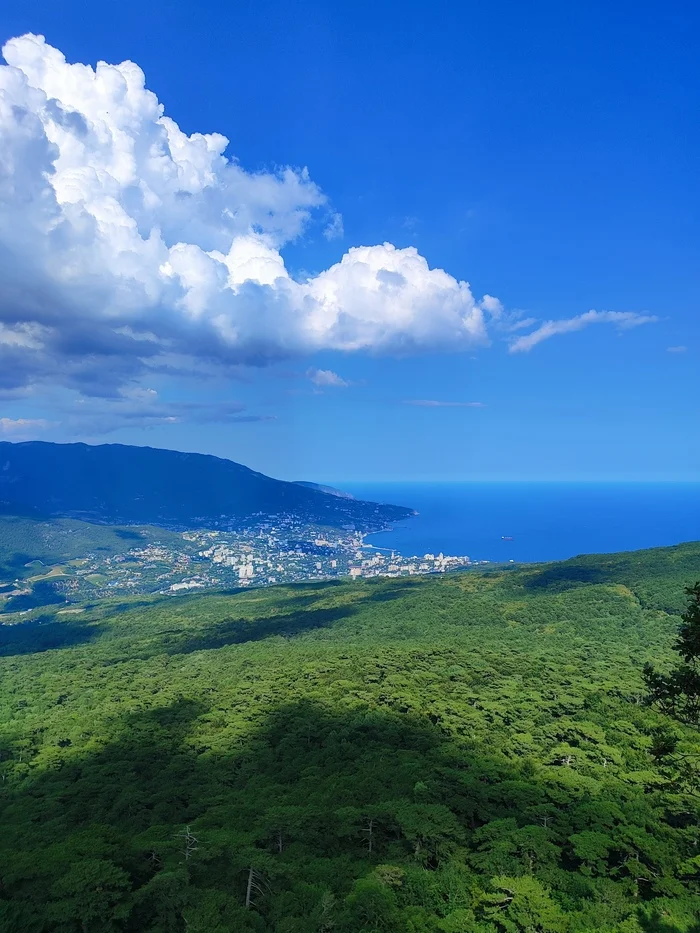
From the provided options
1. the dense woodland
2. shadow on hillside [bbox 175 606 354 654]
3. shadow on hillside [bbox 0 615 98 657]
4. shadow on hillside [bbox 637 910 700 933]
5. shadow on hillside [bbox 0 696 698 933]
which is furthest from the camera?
shadow on hillside [bbox 0 615 98 657]

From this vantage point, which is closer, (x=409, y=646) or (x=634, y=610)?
(x=409, y=646)

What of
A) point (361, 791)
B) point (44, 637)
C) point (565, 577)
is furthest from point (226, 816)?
point (44, 637)

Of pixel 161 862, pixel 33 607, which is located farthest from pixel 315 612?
pixel 33 607

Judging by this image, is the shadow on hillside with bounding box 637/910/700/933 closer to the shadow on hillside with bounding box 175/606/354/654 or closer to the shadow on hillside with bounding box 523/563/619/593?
the shadow on hillside with bounding box 175/606/354/654

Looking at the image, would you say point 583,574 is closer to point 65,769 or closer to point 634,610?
point 634,610

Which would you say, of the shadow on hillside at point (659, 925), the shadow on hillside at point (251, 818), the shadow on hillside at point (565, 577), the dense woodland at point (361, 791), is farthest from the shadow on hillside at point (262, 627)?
the shadow on hillside at point (659, 925)

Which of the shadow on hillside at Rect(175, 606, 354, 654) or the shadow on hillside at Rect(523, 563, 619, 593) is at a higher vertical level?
the shadow on hillside at Rect(523, 563, 619, 593)

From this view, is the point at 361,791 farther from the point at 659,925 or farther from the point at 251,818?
the point at 659,925

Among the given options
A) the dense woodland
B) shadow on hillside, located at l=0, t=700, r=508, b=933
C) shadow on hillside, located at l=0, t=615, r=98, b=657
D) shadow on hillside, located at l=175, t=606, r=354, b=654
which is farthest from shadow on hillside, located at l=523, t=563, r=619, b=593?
shadow on hillside, located at l=0, t=615, r=98, b=657

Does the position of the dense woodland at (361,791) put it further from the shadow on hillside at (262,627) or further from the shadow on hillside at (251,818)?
the shadow on hillside at (262,627)
